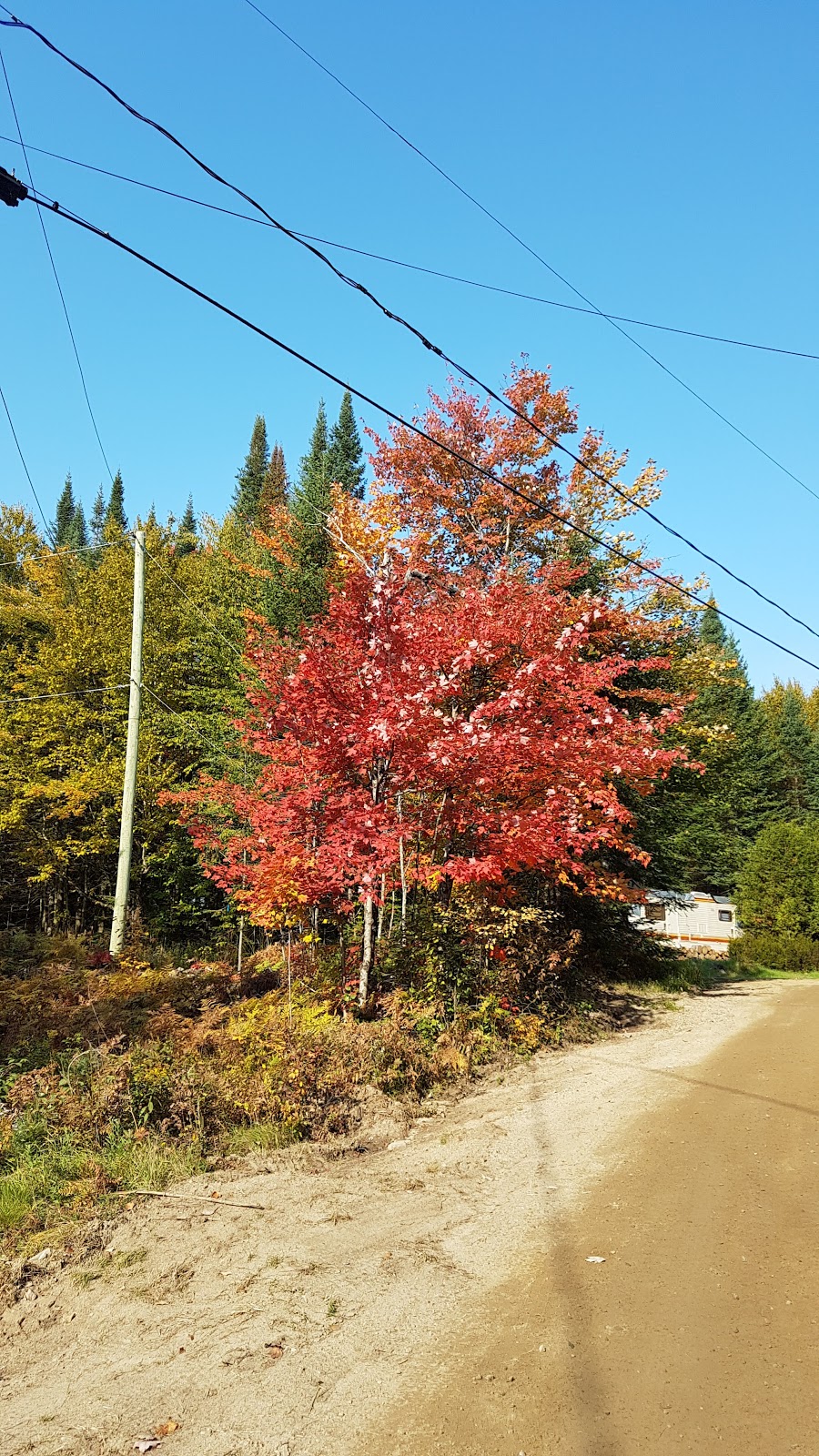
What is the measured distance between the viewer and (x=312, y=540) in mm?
19875

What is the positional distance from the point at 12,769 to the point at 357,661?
524 inches

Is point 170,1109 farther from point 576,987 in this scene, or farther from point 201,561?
point 201,561

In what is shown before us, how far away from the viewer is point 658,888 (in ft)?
66.2

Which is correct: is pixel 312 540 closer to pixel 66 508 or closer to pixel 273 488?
pixel 273 488

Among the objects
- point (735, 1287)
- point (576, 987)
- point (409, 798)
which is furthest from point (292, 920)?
point (735, 1287)

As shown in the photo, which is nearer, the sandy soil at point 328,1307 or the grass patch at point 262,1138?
the sandy soil at point 328,1307

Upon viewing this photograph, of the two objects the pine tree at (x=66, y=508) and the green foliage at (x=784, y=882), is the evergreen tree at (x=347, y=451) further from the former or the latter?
the pine tree at (x=66, y=508)

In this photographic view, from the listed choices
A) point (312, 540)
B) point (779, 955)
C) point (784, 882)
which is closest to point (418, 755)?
point (312, 540)

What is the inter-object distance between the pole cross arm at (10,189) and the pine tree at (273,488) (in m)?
28.8

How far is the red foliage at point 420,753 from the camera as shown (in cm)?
884

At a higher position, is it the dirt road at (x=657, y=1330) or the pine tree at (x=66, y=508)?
the pine tree at (x=66, y=508)

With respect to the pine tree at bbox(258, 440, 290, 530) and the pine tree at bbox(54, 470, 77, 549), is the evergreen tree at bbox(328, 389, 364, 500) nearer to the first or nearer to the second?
the pine tree at bbox(258, 440, 290, 530)

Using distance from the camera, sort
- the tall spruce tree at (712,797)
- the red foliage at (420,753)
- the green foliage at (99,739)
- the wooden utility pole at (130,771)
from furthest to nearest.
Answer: the green foliage at (99,739), the tall spruce tree at (712,797), the wooden utility pole at (130,771), the red foliage at (420,753)

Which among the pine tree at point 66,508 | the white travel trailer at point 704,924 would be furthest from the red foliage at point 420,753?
the pine tree at point 66,508
